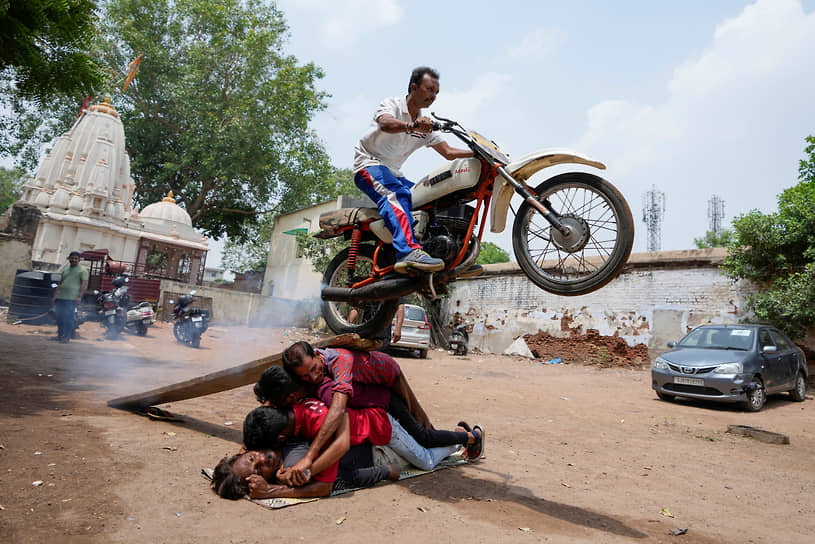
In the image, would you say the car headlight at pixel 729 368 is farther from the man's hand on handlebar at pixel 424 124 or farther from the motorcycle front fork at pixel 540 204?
the man's hand on handlebar at pixel 424 124

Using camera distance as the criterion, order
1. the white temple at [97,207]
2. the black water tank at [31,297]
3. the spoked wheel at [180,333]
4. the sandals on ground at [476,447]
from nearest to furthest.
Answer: the sandals on ground at [476,447] → the black water tank at [31,297] → the spoked wheel at [180,333] → the white temple at [97,207]

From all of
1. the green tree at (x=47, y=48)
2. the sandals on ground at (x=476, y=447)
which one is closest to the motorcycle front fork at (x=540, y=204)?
the sandals on ground at (x=476, y=447)

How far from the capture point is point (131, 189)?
26500mm

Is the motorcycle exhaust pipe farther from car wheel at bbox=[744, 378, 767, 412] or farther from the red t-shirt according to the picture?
car wheel at bbox=[744, 378, 767, 412]

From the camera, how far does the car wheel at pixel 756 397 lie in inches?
338

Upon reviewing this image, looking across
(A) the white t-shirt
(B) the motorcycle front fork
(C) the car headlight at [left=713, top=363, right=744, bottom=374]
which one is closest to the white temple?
(A) the white t-shirt

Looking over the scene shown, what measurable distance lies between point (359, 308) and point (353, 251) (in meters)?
0.68

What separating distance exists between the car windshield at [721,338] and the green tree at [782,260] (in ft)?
7.40

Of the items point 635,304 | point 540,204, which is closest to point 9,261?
point 540,204

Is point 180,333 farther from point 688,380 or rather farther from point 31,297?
point 688,380

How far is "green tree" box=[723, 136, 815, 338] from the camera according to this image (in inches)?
418

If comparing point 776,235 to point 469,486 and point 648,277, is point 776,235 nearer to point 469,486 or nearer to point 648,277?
point 648,277

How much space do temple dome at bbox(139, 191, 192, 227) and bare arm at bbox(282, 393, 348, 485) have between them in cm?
2657

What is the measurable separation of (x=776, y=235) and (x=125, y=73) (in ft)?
101
